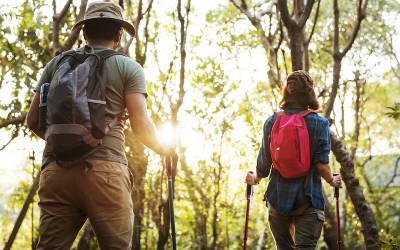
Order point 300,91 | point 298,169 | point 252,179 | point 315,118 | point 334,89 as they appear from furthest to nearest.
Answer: point 334,89
point 252,179
point 300,91
point 315,118
point 298,169

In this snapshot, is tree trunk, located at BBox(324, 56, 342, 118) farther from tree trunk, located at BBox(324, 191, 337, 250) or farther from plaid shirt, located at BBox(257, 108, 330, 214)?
plaid shirt, located at BBox(257, 108, 330, 214)

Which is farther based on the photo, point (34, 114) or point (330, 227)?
point (330, 227)

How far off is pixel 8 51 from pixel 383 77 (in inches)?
563

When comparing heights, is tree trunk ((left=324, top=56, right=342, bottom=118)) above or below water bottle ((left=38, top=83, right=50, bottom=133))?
above

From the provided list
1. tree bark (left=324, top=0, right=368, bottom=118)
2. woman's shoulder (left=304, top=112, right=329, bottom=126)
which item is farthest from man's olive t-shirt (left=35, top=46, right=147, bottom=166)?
tree bark (left=324, top=0, right=368, bottom=118)

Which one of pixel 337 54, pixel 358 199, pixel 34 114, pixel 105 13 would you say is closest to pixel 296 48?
pixel 337 54

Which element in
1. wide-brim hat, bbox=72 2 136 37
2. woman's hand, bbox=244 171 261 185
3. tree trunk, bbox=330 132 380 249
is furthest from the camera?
tree trunk, bbox=330 132 380 249

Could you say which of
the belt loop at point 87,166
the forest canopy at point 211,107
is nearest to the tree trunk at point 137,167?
the forest canopy at point 211,107

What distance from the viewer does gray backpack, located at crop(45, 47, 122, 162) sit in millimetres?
2777

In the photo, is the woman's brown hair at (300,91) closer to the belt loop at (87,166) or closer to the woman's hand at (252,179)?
the woman's hand at (252,179)

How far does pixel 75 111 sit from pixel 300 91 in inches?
81.6

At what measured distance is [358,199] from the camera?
22.9 feet

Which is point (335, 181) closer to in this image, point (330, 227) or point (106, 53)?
point (106, 53)

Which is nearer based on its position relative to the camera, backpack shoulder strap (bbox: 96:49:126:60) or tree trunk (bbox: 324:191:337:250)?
backpack shoulder strap (bbox: 96:49:126:60)
